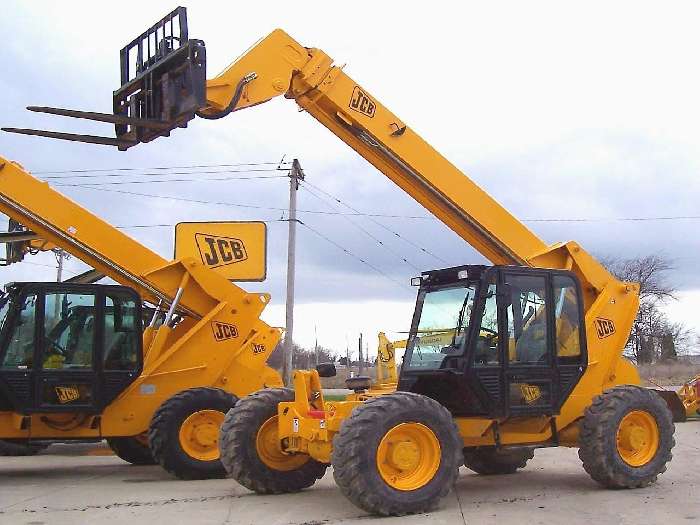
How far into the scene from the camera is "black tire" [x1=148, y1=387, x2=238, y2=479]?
9.98 metres

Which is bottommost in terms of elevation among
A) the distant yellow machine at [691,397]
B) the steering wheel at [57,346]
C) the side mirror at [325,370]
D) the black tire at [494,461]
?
the black tire at [494,461]

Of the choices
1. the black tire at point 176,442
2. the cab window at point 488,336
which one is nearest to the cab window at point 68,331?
the black tire at point 176,442

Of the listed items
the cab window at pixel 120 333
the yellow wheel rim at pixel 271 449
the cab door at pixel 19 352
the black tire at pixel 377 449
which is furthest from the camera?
the cab window at pixel 120 333

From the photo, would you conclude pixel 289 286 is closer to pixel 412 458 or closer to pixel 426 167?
pixel 426 167

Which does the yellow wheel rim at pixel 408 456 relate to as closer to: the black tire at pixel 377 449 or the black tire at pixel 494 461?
the black tire at pixel 377 449

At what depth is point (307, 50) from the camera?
32.8 ft

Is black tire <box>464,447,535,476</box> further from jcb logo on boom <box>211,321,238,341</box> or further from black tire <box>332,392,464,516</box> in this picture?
jcb logo on boom <box>211,321,238,341</box>

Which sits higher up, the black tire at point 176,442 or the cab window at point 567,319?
the cab window at point 567,319

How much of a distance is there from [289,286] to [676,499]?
17118mm

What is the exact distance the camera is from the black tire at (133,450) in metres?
11.5

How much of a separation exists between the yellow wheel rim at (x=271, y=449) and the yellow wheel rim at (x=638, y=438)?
3561 mm

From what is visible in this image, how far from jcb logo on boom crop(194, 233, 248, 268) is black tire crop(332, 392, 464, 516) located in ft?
56.2

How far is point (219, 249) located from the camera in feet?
80.2

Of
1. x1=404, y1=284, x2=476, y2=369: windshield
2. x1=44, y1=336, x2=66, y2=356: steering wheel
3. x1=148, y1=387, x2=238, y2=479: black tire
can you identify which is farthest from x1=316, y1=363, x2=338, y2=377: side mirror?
x1=44, y1=336, x2=66, y2=356: steering wheel
